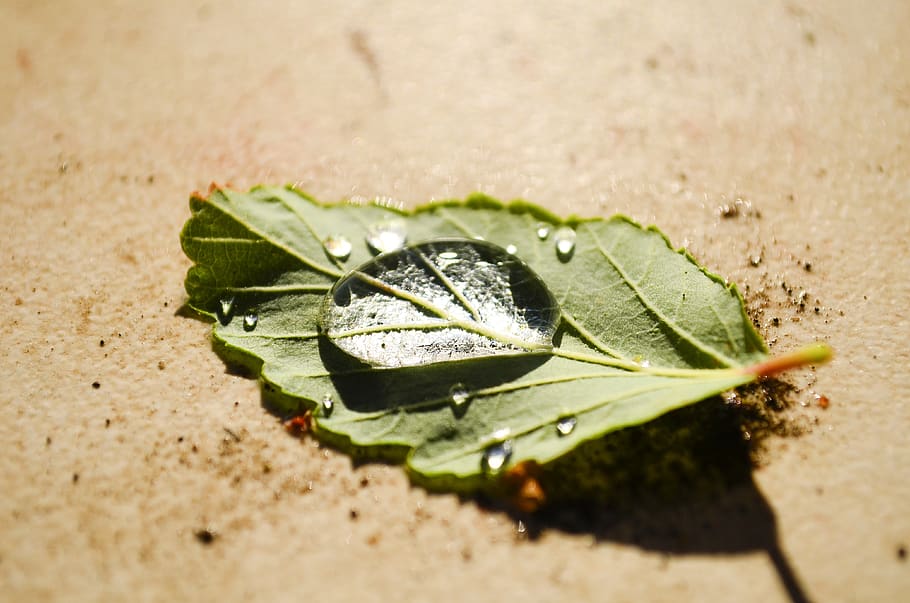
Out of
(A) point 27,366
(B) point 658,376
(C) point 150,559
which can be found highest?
(B) point 658,376

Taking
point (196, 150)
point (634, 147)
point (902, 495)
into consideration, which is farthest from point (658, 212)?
point (196, 150)

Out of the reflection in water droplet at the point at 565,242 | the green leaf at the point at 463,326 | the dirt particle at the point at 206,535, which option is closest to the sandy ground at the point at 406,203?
the dirt particle at the point at 206,535

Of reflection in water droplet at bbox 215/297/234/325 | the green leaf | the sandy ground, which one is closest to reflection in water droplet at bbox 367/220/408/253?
the green leaf

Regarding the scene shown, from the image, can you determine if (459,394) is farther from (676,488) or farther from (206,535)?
(206,535)

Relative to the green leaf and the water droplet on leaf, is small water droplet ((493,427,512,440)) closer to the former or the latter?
the green leaf

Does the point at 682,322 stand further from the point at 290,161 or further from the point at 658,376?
the point at 290,161
